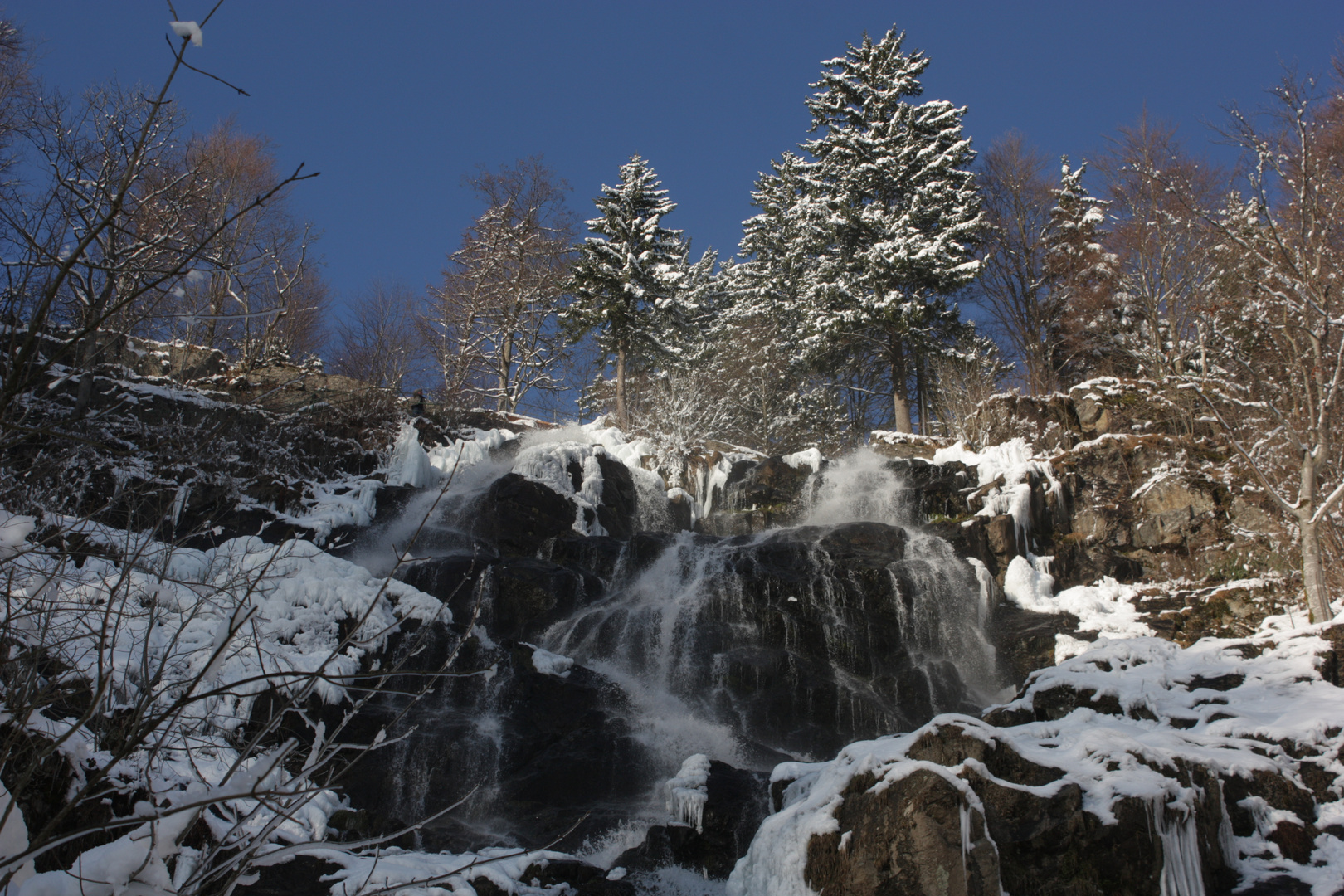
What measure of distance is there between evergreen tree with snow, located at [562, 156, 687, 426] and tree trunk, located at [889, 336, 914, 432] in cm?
698

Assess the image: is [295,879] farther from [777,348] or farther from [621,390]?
[777,348]

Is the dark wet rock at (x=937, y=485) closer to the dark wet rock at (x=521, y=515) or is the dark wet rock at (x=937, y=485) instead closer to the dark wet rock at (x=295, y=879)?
the dark wet rock at (x=521, y=515)

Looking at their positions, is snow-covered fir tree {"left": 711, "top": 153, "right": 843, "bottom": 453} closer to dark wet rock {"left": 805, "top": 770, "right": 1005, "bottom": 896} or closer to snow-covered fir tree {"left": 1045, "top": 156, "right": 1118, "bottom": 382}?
snow-covered fir tree {"left": 1045, "top": 156, "right": 1118, "bottom": 382}

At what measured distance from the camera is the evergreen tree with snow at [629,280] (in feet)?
82.2

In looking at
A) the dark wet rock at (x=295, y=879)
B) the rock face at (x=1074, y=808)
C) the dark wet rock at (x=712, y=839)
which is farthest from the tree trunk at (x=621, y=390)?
the dark wet rock at (x=295, y=879)

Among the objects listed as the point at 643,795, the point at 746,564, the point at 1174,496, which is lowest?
the point at 643,795

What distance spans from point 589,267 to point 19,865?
78.9 ft

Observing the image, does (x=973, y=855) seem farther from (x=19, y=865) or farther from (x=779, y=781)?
(x=19, y=865)

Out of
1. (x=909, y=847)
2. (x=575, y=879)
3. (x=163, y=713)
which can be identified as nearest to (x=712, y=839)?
(x=575, y=879)

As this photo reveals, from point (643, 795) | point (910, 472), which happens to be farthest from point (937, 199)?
point (643, 795)

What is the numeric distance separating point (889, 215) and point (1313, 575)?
51.6 feet

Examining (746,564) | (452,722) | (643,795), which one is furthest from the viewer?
(746,564)

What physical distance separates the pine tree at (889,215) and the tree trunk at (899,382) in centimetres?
3

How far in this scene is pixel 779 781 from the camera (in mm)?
7051
